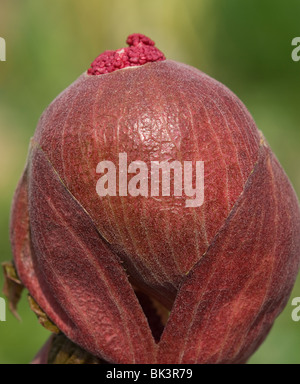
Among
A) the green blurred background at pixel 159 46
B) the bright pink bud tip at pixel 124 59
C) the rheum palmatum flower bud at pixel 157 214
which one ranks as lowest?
the rheum palmatum flower bud at pixel 157 214

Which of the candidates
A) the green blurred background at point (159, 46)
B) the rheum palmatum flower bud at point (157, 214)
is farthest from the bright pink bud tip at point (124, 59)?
the green blurred background at point (159, 46)

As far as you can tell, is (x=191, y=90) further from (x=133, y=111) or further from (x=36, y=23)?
(x=36, y=23)

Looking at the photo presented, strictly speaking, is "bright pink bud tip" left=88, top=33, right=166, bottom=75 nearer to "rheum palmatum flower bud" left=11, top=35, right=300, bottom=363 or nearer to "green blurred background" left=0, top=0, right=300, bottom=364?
"rheum palmatum flower bud" left=11, top=35, right=300, bottom=363

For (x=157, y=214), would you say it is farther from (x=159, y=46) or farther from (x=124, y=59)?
(x=159, y=46)

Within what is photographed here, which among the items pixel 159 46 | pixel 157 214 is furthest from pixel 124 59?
pixel 159 46

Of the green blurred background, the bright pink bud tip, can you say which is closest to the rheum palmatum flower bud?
the bright pink bud tip

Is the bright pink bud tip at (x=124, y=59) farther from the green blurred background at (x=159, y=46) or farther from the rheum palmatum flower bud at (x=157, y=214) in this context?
the green blurred background at (x=159, y=46)

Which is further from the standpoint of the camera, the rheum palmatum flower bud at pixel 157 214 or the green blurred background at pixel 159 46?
the green blurred background at pixel 159 46
